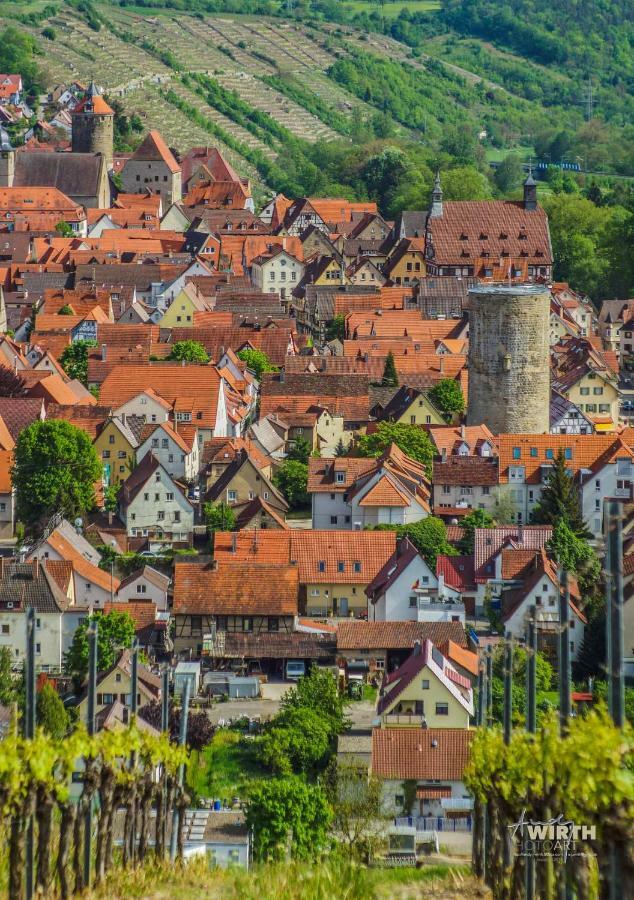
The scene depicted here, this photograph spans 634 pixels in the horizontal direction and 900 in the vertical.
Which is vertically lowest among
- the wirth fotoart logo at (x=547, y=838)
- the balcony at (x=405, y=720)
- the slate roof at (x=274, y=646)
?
the wirth fotoart logo at (x=547, y=838)

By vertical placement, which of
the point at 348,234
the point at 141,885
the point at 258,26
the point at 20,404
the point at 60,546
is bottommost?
the point at 141,885

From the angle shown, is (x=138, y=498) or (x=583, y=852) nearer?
(x=583, y=852)

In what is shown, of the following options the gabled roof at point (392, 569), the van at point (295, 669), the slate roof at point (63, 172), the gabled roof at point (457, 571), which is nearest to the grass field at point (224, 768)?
the van at point (295, 669)

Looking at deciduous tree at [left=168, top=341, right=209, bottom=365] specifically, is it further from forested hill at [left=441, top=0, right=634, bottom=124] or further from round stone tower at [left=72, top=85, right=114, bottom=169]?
forested hill at [left=441, top=0, right=634, bottom=124]

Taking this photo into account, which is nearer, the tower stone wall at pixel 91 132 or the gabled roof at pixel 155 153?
the gabled roof at pixel 155 153

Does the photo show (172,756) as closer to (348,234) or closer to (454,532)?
(454,532)

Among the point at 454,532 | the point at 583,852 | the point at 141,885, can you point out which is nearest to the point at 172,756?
the point at 141,885

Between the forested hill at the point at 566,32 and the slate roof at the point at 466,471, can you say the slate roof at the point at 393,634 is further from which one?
the forested hill at the point at 566,32
